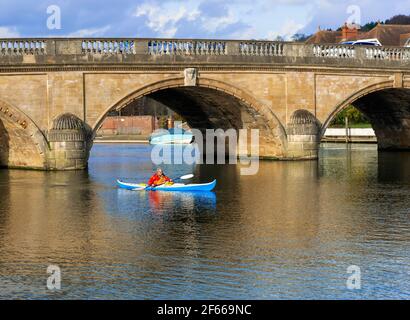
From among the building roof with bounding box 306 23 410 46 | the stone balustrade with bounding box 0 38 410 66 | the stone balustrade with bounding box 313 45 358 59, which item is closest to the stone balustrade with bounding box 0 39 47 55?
the stone balustrade with bounding box 0 38 410 66

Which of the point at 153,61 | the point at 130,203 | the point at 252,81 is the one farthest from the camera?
the point at 252,81

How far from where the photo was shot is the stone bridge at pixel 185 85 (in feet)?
100

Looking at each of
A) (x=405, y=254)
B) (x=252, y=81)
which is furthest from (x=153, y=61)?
(x=405, y=254)

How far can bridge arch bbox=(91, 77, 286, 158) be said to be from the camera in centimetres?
3219

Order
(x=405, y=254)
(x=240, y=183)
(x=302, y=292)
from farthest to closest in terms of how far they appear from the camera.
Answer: (x=240, y=183), (x=405, y=254), (x=302, y=292)

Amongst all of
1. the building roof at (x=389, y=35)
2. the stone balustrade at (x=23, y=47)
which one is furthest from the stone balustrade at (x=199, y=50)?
the building roof at (x=389, y=35)

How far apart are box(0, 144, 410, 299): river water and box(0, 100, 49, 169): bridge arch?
10.6 feet

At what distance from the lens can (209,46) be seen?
3322cm

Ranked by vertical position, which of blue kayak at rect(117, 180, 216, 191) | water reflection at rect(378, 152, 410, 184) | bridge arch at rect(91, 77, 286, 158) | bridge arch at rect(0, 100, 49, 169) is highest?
bridge arch at rect(91, 77, 286, 158)

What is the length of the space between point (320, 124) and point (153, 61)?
8.68 m

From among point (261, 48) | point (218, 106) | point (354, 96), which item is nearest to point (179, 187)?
point (261, 48)

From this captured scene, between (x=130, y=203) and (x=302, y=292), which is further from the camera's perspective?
(x=130, y=203)

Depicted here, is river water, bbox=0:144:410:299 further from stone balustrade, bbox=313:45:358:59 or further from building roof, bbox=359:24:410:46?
building roof, bbox=359:24:410:46

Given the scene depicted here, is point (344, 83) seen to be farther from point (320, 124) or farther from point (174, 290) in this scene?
point (174, 290)
